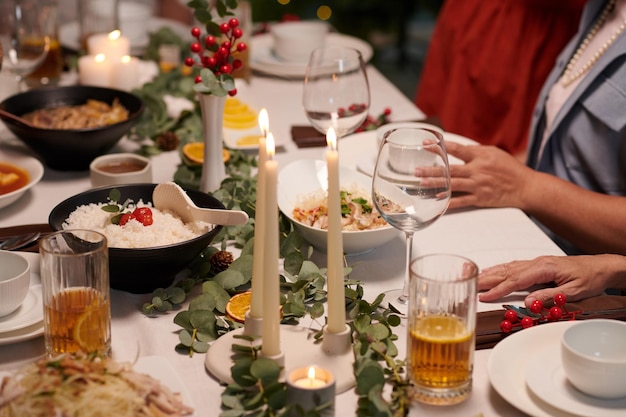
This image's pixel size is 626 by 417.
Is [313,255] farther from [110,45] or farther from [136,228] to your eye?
[110,45]

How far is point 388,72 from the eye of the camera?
225 inches

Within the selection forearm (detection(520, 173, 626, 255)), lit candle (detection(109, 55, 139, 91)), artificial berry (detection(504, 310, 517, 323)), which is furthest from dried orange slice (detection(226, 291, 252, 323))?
lit candle (detection(109, 55, 139, 91))

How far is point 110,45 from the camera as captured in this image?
2.43 meters

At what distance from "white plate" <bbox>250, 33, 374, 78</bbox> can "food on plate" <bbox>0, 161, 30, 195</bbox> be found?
1.00 meters

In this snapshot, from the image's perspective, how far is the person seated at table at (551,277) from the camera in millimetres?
1341

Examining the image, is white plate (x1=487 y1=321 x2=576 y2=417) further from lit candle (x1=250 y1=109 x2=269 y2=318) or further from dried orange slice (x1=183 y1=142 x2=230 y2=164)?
dried orange slice (x1=183 y1=142 x2=230 y2=164)

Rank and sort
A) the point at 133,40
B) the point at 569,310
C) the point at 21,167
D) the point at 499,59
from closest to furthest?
the point at 569,310
the point at 21,167
the point at 133,40
the point at 499,59

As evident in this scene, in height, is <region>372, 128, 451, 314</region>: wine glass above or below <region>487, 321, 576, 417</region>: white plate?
above

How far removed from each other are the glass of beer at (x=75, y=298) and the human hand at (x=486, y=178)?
0.79 meters

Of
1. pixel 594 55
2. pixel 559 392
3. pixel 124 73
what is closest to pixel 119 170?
pixel 124 73

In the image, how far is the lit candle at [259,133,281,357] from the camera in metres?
1.03

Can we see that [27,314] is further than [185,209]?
No

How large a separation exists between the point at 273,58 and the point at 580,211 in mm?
1237

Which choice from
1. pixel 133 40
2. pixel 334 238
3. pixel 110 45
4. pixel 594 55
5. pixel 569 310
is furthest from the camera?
pixel 133 40
